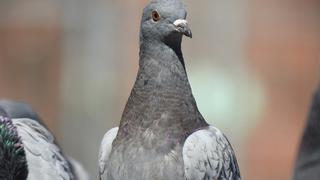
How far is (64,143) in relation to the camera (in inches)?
260

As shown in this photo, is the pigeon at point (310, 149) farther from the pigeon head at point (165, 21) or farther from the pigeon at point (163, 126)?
the pigeon head at point (165, 21)

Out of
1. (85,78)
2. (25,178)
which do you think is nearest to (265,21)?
(85,78)

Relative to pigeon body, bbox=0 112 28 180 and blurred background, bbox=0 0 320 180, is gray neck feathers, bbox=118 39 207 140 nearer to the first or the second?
pigeon body, bbox=0 112 28 180

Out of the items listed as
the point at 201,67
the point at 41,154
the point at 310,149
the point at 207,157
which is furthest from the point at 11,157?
the point at 201,67

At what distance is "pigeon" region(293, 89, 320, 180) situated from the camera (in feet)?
12.3

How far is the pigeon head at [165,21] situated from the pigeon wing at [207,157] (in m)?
0.31

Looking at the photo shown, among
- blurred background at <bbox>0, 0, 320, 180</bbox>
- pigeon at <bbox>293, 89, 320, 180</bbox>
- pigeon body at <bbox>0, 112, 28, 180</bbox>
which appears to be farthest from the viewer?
blurred background at <bbox>0, 0, 320, 180</bbox>

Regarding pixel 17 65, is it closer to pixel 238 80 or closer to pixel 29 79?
pixel 29 79

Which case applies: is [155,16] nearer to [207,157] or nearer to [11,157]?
[207,157]

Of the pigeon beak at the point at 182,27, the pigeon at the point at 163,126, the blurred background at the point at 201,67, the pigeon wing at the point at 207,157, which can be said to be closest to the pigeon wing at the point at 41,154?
the pigeon at the point at 163,126

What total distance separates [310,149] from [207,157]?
1467mm

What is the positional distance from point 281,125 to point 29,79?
6.79 ft

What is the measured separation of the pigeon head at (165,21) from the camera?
249 centimetres

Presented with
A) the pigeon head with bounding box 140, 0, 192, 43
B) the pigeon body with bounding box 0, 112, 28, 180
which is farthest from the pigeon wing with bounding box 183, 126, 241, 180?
the pigeon body with bounding box 0, 112, 28, 180
